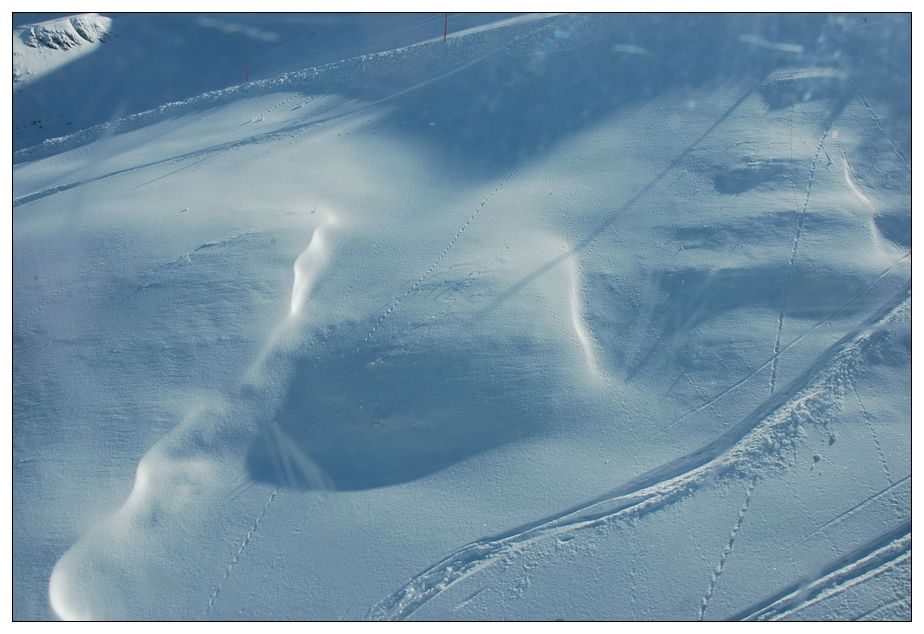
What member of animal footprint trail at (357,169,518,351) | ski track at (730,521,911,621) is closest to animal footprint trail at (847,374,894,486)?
ski track at (730,521,911,621)

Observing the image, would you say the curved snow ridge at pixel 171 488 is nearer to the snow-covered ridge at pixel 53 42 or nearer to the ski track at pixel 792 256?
the ski track at pixel 792 256

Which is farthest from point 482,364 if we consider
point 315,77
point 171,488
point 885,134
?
point 315,77

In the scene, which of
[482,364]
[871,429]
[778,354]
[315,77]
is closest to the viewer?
[871,429]


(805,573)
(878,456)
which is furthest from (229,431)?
(878,456)

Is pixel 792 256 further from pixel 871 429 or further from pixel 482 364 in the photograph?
pixel 482 364

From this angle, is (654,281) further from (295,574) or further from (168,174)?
(168,174)

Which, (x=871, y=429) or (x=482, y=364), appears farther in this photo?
(x=482, y=364)

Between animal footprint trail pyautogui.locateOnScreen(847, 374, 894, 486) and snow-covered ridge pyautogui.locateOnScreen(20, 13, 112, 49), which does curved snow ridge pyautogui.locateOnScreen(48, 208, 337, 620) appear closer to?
animal footprint trail pyautogui.locateOnScreen(847, 374, 894, 486)
